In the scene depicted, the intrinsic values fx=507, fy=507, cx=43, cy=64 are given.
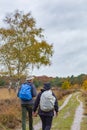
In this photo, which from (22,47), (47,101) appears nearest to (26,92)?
(47,101)

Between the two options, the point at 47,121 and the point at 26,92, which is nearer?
the point at 47,121

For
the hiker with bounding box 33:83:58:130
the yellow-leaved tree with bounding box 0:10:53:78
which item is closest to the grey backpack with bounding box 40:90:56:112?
the hiker with bounding box 33:83:58:130

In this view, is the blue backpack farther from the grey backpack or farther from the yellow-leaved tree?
the yellow-leaved tree

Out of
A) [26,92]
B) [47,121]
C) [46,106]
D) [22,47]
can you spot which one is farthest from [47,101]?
[22,47]

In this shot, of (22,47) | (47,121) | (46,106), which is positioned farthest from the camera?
(22,47)

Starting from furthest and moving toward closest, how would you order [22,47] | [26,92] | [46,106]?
[22,47] < [26,92] < [46,106]

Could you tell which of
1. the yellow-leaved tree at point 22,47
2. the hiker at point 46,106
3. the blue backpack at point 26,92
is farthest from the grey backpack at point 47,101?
the yellow-leaved tree at point 22,47

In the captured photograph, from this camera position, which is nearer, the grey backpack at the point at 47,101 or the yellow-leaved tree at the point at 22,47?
the grey backpack at the point at 47,101

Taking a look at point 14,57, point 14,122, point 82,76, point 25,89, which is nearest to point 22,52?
point 14,57

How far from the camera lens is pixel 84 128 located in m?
21.3

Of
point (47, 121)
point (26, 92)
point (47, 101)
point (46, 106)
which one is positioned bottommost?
point (47, 121)

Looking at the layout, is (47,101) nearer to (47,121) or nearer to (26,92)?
(47,121)

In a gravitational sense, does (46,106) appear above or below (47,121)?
above

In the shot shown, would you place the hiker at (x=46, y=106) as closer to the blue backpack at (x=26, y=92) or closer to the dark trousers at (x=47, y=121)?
the dark trousers at (x=47, y=121)
